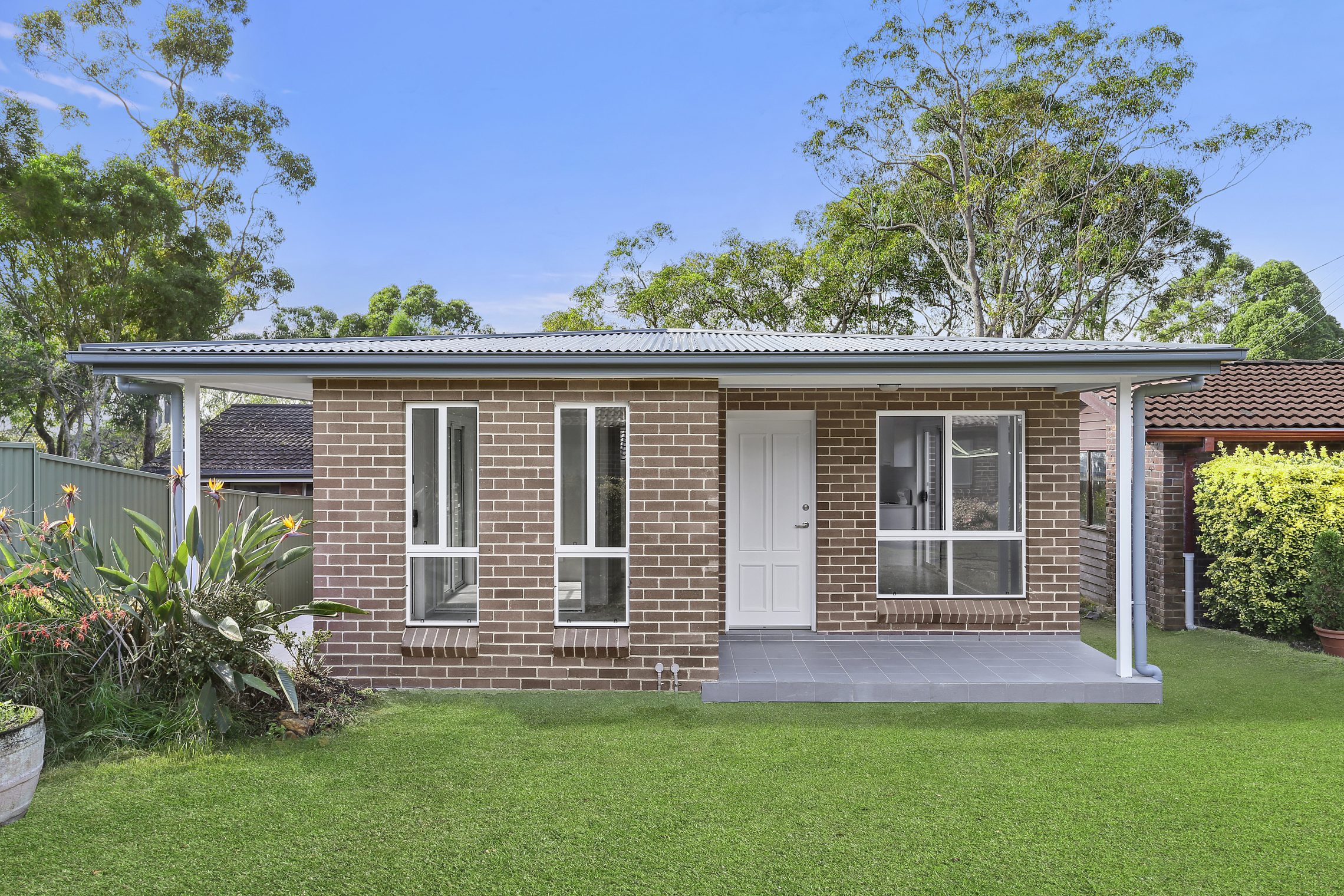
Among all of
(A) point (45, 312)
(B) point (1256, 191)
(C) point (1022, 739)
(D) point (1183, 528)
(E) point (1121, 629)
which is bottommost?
(C) point (1022, 739)

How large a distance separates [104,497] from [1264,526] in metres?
10.9

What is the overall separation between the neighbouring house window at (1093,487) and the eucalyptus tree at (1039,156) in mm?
10802

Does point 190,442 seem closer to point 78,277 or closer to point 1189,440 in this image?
point 1189,440

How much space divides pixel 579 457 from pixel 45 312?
19.9 meters

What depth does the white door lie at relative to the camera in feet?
26.5

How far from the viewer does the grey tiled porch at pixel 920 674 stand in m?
6.12

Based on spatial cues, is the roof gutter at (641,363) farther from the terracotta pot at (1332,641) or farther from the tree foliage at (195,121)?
the tree foliage at (195,121)

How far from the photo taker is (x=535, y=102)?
29.6 m

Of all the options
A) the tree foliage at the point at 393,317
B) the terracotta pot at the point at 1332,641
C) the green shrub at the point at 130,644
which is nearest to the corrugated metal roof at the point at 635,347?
the green shrub at the point at 130,644

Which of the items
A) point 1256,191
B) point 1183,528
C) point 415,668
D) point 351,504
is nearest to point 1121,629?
point 1183,528

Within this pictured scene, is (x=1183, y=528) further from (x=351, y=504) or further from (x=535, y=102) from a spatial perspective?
(x=535, y=102)

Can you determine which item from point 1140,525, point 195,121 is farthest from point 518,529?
point 195,121

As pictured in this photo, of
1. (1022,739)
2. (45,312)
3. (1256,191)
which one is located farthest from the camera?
(1256,191)

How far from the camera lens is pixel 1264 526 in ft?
27.1
